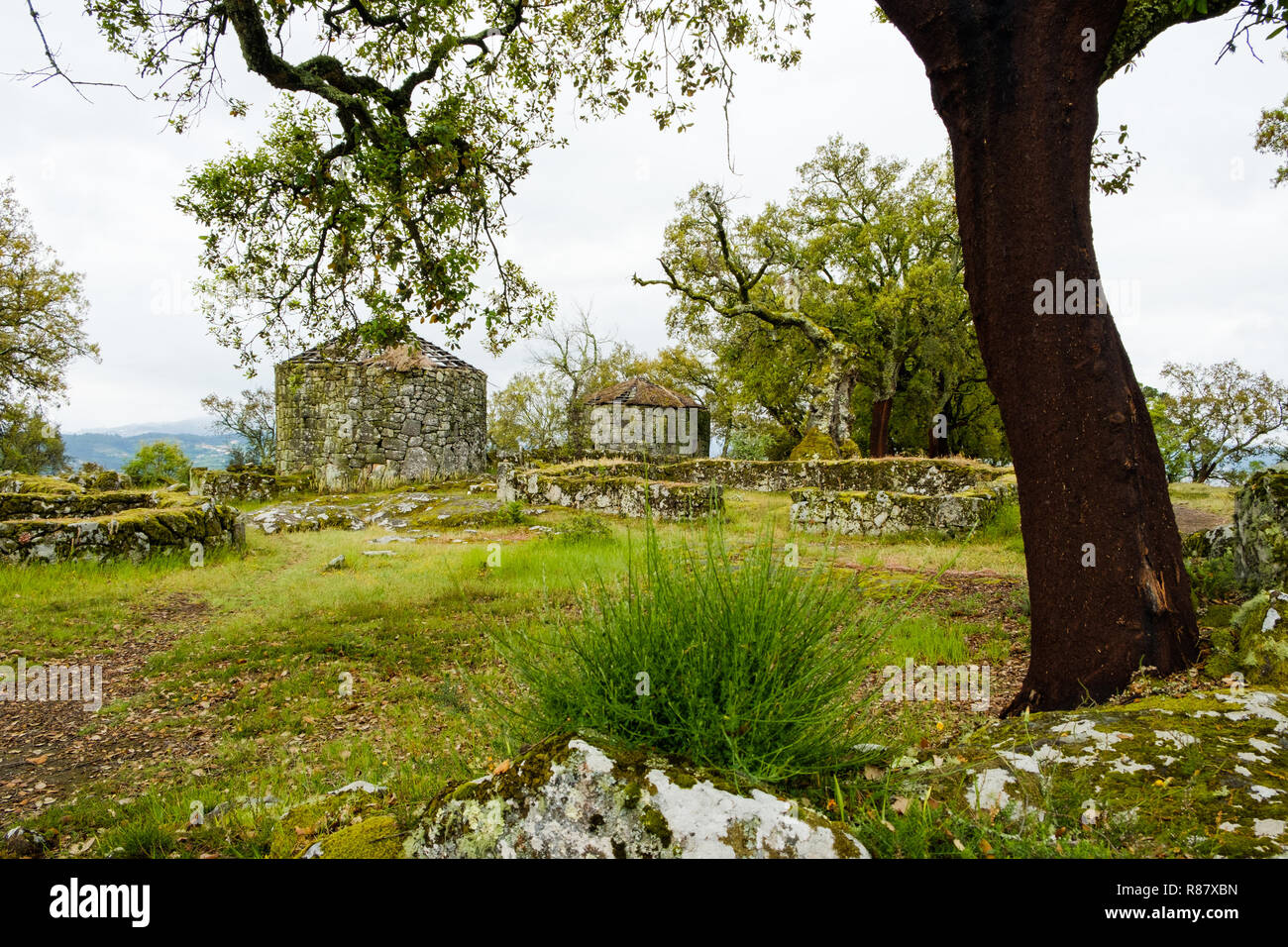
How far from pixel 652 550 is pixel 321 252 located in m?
7.90

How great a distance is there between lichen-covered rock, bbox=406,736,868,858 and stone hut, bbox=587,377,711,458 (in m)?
30.1

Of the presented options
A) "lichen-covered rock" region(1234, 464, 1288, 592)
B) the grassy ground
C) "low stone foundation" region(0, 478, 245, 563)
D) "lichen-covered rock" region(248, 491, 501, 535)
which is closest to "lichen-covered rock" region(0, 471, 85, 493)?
"low stone foundation" region(0, 478, 245, 563)

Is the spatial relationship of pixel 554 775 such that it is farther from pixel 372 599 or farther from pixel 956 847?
pixel 372 599

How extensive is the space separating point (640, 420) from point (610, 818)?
1269 inches

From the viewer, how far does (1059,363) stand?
3424 mm

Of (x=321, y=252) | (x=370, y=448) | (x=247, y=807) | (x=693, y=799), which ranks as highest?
(x=321, y=252)

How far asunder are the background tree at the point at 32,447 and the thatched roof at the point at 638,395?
90.4 feet

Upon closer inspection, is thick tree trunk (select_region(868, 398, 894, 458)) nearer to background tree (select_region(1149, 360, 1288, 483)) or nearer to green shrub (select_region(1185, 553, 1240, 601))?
background tree (select_region(1149, 360, 1288, 483))

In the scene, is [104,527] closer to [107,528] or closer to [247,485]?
[107,528]

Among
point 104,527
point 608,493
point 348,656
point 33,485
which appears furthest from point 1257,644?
point 33,485
